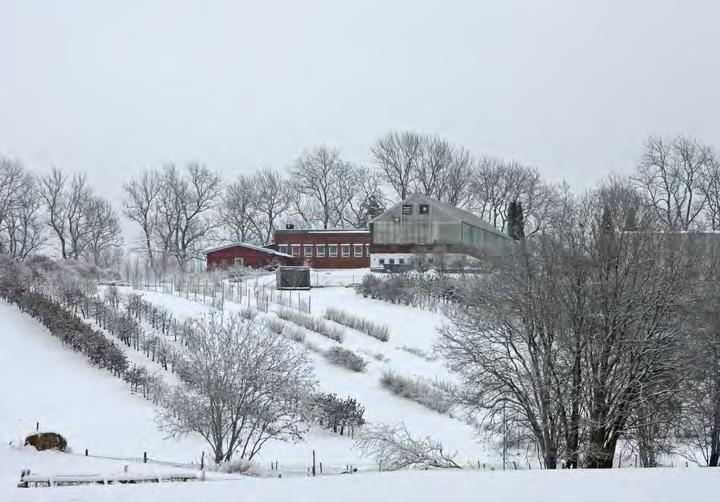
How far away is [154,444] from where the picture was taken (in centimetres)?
2219

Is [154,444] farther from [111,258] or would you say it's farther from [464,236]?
[111,258]

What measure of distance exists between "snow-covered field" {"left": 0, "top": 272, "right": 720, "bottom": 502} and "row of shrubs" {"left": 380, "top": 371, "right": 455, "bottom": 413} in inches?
11.0

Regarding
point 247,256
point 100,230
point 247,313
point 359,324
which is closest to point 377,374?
point 359,324

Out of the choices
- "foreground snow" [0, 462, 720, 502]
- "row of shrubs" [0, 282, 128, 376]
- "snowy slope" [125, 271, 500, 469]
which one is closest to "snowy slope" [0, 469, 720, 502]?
"foreground snow" [0, 462, 720, 502]

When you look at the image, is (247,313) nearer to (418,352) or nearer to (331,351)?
(331,351)

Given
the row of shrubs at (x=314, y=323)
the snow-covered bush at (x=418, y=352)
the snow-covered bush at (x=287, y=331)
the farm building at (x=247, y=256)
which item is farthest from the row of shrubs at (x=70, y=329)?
the farm building at (x=247, y=256)

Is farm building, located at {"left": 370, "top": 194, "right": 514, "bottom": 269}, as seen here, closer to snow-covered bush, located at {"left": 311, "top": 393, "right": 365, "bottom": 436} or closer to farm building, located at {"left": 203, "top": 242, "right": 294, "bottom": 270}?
farm building, located at {"left": 203, "top": 242, "right": 294, "bottom": 270}

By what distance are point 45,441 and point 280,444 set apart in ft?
25.0

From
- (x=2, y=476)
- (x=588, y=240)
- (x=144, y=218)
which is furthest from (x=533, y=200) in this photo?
(x=2, y=476)

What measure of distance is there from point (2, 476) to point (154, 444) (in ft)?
24.7

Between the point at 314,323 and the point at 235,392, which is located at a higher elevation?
the point at 314,323

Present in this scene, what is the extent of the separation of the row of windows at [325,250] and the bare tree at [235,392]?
35038 mm

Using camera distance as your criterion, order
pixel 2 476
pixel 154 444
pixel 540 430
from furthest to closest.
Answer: pixel 154 444, pixel 540 430, pixel 2 476

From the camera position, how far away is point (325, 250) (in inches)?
2312
